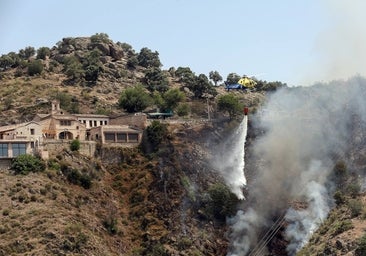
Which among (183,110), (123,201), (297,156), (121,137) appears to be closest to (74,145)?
(121,137)

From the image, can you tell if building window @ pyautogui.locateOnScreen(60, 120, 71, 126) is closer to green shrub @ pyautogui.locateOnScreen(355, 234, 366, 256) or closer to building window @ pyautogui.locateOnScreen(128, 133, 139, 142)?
building window @ pyautogui.locateOnScreen(128, 133, 139, 142)

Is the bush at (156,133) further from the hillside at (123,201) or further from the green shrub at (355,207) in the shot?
the green shrub at (355,207)

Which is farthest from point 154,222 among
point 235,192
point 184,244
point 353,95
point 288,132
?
point 353,95

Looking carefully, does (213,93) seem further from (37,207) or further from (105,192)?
(37,207)

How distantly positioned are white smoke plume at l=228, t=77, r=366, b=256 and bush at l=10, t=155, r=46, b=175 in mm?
31422

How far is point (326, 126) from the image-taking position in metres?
152

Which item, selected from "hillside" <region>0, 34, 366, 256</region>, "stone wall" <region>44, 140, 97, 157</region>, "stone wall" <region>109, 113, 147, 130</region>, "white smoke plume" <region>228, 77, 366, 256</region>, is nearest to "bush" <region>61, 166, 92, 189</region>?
"hillside" <region>0, 34, 366, 256</region>

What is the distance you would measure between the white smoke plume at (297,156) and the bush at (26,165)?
3142cm

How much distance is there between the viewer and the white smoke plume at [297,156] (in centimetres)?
13338

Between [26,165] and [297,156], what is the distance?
46858mm

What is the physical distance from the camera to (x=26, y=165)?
130125 mm

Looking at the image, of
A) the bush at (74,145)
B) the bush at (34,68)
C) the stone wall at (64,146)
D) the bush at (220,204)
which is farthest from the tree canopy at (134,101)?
the bush at (220,204)

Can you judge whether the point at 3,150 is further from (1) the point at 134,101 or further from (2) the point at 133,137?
(1) the point at 134,101

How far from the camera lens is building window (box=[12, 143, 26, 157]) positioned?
132312mm
